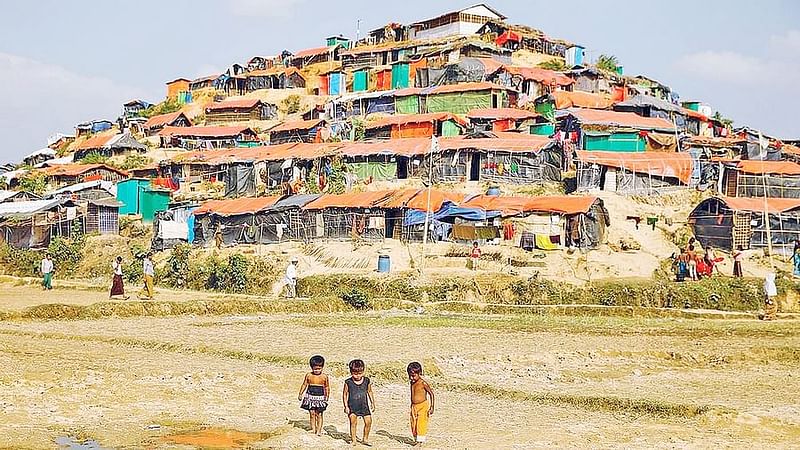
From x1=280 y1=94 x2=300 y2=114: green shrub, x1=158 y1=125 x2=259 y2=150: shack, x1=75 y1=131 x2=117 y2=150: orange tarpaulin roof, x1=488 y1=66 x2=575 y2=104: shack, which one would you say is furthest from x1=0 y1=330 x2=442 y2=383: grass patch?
x1=280 y1=94 x2=300 y2=114: green shrub

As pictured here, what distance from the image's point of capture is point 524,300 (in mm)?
34625

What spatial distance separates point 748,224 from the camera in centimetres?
3972

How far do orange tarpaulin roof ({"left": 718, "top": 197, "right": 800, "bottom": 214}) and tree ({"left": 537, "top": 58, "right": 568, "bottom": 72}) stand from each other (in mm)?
29837

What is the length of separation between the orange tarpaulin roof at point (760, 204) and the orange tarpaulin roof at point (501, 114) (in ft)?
54.2

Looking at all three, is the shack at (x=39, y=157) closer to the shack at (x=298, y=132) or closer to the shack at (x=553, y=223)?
the shack at (x=298, y=132)

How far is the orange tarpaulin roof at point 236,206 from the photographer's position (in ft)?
148

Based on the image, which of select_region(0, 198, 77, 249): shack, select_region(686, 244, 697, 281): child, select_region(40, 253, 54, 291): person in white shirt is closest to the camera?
select_region(686, 244, 697, 281): child

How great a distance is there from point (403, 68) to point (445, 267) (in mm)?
32190

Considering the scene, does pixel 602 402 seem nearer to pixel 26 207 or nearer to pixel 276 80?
pixel 26 207

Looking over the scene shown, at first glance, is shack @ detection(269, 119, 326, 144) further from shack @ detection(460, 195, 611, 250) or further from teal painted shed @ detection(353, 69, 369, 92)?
shack @ detection(460, 195, 611, 250)

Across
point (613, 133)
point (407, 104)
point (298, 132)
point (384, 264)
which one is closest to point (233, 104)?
point (298, 132)

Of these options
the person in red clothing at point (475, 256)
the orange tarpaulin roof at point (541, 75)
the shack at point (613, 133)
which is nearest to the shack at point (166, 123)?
the orange tarpaulin roof at point (541, 75)

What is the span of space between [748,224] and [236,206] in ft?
80.5

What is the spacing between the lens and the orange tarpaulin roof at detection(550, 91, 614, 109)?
59.4 meters
